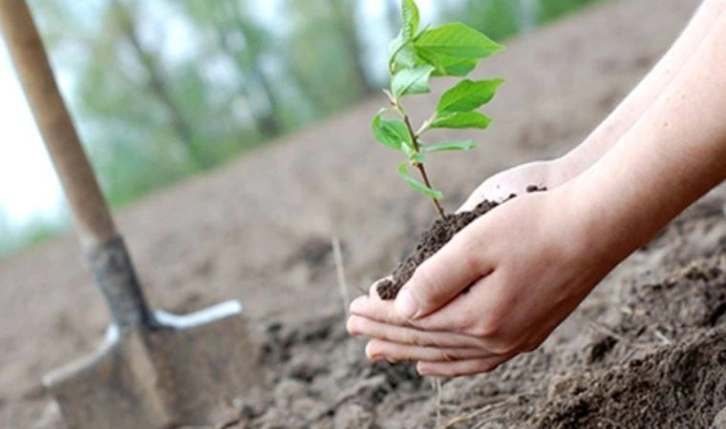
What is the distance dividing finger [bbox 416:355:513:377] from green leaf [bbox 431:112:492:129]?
0.26m

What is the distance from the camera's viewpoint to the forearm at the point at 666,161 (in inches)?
32.0

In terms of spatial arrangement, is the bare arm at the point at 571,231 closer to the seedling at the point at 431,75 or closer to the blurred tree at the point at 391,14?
the seedling at the point at 431,75

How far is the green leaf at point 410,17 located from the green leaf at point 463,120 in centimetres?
10

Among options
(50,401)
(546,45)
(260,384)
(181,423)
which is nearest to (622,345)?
(260,384)

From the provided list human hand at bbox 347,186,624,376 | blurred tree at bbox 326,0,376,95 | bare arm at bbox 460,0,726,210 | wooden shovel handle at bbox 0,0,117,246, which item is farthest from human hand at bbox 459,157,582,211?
blurred tree at bbox 326,0,376,95

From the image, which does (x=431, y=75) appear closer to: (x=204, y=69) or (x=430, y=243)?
(x=430, y=243)

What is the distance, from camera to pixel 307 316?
2160mm

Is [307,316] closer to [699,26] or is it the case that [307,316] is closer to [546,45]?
[699,26]

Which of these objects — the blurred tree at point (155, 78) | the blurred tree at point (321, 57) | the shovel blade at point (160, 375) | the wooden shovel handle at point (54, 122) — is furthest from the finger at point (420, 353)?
the blurred tree at point (321, 57)

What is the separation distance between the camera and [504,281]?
2.87 feet

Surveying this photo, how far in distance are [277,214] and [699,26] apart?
2.58 meters

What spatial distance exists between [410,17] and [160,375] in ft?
3.93

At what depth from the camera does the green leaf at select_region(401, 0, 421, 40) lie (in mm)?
983

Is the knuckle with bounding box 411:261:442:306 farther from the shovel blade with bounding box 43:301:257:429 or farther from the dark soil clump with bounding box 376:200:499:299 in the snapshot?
the shovel blade with bounding box 43:301:257:429
